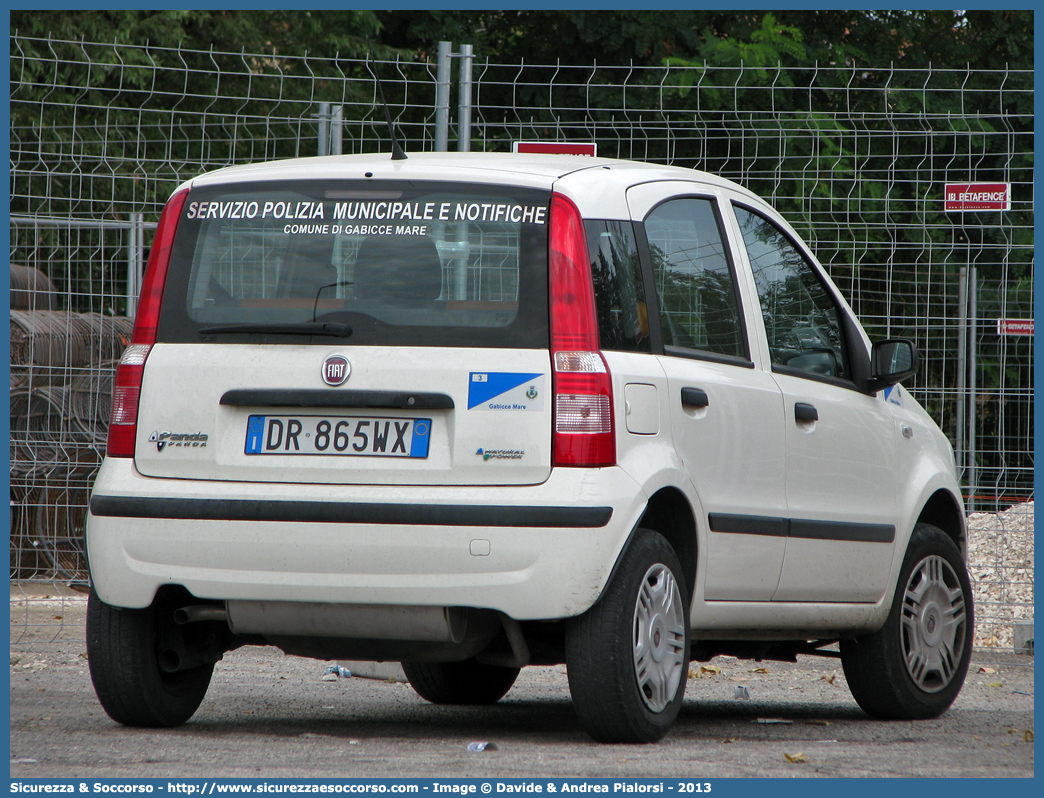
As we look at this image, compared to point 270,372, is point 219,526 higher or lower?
lower

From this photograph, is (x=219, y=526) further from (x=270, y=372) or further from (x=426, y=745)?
(x=426, y=745)

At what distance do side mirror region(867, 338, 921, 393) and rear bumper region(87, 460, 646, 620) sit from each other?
6.22 feet

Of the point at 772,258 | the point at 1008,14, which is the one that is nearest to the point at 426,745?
the point at 772,258

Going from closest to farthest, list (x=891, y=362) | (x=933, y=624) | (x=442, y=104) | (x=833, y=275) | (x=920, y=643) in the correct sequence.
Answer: (x=891, y=362)
(x=920, y=643)
(x=933, y=624)
(x=442, y=104)
(x=833, y=275)

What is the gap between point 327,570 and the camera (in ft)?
16.0

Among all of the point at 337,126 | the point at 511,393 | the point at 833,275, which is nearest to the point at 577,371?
the point at 511,393

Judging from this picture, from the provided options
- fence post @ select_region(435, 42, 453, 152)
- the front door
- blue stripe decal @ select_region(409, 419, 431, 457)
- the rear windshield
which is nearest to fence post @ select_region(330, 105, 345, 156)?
fence post @ select_region(435, 42, 453, 152)

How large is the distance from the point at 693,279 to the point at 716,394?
43 centimetres

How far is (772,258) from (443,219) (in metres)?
1.64

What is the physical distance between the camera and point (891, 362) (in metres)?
6.44

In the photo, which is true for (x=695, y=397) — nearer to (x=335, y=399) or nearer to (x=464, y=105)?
(x=335, y=399)

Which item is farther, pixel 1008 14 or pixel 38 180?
pixel 1008 14

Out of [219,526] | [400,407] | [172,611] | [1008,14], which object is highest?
[1008,14]
